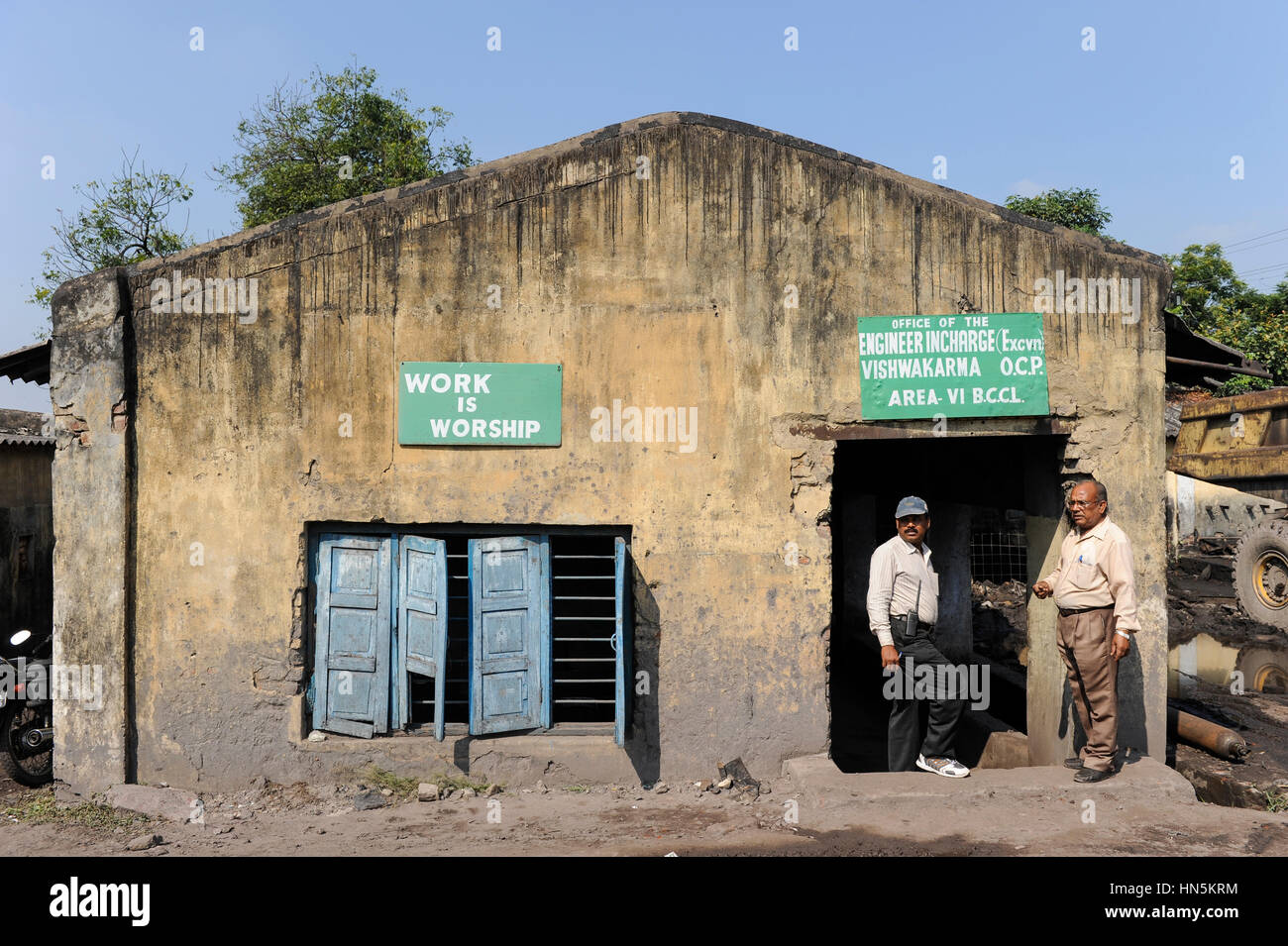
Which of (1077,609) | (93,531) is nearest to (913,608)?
(1077,609)

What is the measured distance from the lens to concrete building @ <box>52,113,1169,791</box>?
244 inches

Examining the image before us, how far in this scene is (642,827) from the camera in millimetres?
5523

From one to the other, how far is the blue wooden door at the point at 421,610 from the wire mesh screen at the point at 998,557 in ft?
49.3

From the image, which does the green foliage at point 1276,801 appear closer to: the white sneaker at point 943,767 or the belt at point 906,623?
the white sneaker at point 943,767

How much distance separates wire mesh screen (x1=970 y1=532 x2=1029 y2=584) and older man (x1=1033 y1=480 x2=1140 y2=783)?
13.6 m

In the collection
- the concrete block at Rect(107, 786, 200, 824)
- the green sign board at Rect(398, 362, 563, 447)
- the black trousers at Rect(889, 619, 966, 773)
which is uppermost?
the green sign board at Rect(398, 362, 563, 447)

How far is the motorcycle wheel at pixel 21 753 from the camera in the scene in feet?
21.9

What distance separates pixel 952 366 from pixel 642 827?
12.2ft

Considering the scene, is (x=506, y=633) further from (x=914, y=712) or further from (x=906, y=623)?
(x=914, y=712)

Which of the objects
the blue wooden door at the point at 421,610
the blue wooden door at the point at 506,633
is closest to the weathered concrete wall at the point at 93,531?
the blue wooden door at the point at 421,610

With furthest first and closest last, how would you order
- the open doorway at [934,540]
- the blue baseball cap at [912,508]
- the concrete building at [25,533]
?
the concrete building at [25,533], the open doorway at [934,540], the blue baseball cap at [912,508]

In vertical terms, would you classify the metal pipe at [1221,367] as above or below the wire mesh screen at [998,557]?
above

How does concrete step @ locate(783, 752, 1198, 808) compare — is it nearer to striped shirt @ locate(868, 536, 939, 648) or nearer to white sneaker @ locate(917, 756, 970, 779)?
white sneaker @ locate(917, 756, 970, 779)

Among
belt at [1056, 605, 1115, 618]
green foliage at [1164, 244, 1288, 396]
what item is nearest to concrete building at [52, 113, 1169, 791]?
belt at [1056, 605, 1115, 618]
